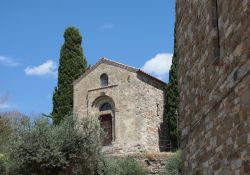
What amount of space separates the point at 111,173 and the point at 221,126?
12.2 m

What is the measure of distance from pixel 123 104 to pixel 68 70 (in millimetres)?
6425

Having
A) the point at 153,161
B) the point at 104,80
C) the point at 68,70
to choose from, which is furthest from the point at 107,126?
the point at 153,161

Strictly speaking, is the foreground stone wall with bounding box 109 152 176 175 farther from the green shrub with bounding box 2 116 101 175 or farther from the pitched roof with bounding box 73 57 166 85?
the green shrub with bounding box 2 116 101 175

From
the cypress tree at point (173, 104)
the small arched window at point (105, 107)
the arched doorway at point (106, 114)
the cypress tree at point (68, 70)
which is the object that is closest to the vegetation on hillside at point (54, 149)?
the arched doorway at point (106, 114)

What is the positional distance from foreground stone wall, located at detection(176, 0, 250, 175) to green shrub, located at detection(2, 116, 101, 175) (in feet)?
27.2

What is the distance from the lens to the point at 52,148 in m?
17.0

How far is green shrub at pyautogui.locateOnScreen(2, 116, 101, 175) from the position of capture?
17062 millimetres

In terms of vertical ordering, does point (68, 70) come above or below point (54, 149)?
above

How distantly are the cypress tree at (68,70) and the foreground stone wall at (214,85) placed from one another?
952 inches

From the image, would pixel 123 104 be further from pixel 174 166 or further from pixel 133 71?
pixel 174 166

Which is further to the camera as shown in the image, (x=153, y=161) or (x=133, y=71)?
(x=133, y=71)

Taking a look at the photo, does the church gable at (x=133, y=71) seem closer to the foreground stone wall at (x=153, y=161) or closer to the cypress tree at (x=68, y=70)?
the cypress tree at (x=68, y=70)

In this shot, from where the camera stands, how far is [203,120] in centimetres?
816

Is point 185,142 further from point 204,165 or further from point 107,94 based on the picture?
point 107,94
